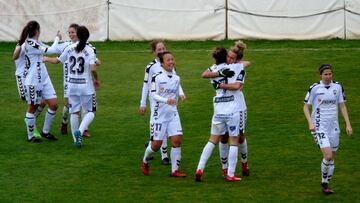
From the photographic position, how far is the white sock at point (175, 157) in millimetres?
15758

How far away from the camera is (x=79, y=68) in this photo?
1798cm

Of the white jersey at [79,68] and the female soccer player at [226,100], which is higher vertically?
the white jersey at [79,68]

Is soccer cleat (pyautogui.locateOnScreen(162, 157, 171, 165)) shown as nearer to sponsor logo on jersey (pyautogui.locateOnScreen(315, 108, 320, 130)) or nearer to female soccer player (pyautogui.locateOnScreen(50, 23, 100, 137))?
female soccer player (pyautogui.locateOnScreen(50, 23, 100, 137))

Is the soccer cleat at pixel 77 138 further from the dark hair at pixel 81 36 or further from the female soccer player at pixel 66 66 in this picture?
the dark hair at pixel 81 36

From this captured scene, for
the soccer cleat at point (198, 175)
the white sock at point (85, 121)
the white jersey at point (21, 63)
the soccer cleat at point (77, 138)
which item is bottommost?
the soccer cleat at point (198, 175)

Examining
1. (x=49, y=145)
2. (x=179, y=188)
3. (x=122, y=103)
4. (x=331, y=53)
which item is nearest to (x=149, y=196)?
(x=179, y=188)

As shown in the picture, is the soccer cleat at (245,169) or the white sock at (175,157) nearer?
the white sock at (175,157)

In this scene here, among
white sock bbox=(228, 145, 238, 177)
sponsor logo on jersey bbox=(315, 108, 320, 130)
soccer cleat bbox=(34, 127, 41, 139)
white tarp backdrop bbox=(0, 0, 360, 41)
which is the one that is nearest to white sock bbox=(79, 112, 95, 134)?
soccer cleat bbox=(34, 127, 41, 139)

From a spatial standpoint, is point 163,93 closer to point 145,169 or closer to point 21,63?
point 145,169

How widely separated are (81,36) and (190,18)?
14831 millimetres

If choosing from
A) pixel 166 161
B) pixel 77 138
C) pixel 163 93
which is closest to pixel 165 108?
pixel 163 93

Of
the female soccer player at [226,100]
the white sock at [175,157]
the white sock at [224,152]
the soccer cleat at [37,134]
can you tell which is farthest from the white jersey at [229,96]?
the soccer cleat at [37,134]

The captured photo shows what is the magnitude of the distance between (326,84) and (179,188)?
113 inches

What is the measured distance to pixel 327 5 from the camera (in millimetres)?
31797
